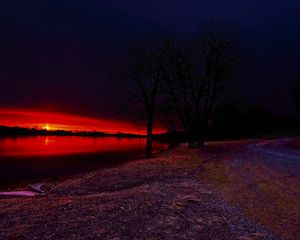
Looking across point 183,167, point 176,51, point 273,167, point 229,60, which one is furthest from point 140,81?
point 273,167

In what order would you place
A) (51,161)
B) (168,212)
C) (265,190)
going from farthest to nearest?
(51,161) → (265,190) → (168,212)

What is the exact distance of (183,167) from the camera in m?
18.7

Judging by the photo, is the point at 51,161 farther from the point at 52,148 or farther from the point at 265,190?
the point at 52,148

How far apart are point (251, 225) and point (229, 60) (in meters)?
28.6

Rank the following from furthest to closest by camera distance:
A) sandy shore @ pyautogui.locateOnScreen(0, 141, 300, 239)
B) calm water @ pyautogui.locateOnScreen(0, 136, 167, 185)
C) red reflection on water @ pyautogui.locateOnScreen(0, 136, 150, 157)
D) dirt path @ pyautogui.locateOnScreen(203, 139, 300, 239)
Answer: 1. red reflection on water @ pyautogui.locateOnScreen(0, 136, 150, 157)
2. calm water @ pyautogui.locateOnScreen(0, 136, 167, 185)
3. dirt path @ pyautogui.locateOnScreen(203, 139, 300, 239)
4. sandy shore @ pyautogui.locateOnScreen(0, 141, 300, 239)

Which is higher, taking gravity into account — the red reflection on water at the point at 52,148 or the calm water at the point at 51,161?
the red reflection on water at the point at 52,148

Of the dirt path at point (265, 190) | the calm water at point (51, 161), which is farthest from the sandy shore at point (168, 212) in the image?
the calm water at point (51, 161)

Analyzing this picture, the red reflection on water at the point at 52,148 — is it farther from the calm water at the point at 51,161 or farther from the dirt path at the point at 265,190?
the dirt path at the point at 265,190

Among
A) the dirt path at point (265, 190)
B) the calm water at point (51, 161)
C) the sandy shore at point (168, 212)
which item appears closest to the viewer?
the sandy shore at point (168, 212)

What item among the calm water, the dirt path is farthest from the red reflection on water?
the dirt path

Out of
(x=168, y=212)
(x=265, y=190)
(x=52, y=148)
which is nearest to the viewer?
(x=168, y=212)

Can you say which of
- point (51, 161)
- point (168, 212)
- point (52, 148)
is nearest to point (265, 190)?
point (168, 212)

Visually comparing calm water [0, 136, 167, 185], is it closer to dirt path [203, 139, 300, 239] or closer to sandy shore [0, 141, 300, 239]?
sandy shore [0, 141, 300, 239]

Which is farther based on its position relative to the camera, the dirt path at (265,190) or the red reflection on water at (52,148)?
the red reflection on water at (52,148)
